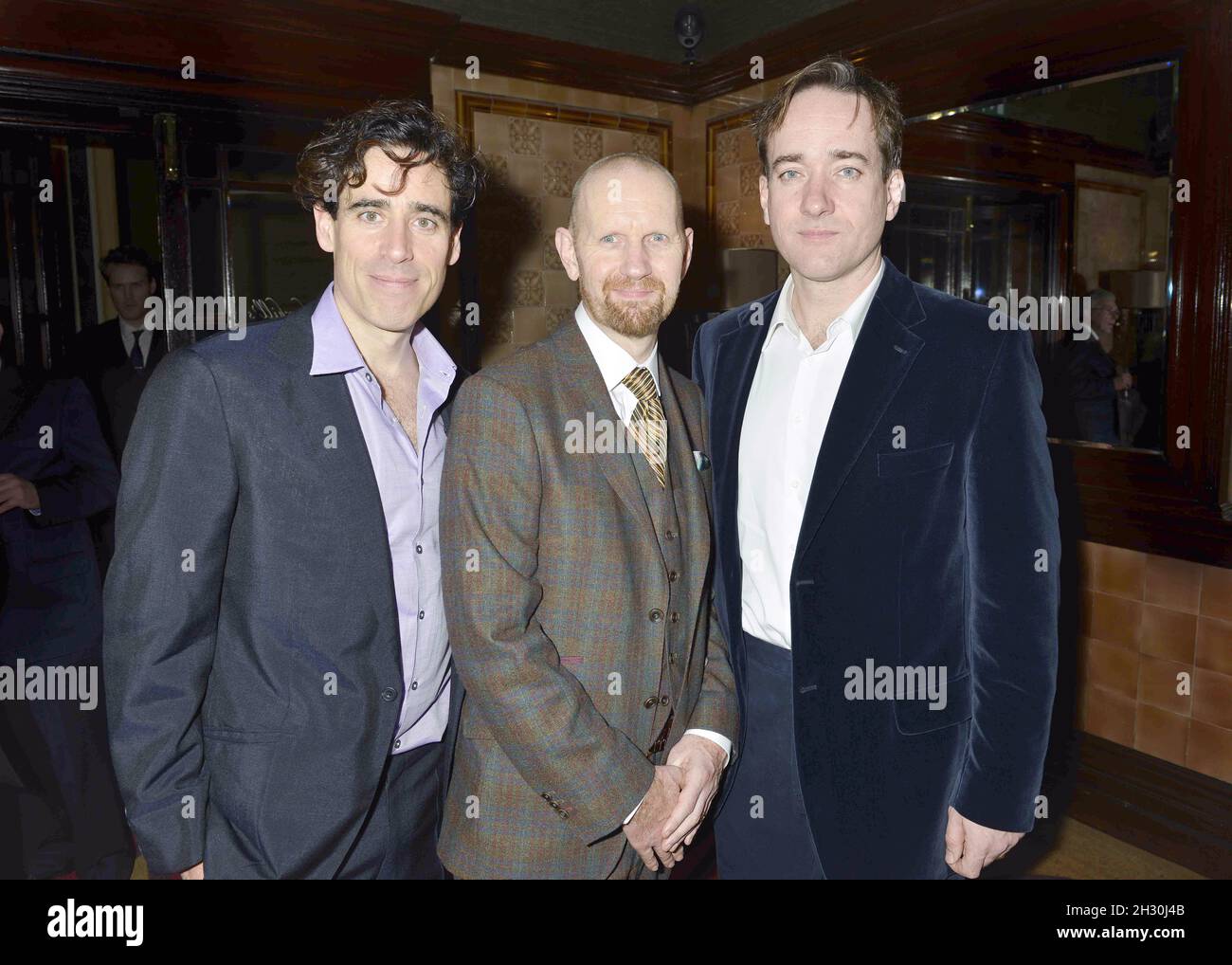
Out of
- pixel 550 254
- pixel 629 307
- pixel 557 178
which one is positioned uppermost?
pixel 557 178

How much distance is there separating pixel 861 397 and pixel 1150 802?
2879 millimetres

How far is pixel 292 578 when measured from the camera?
1.55m

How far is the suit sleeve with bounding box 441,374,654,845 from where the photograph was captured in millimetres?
1496

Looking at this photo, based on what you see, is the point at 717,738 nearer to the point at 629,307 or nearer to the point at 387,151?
the point at 629,307

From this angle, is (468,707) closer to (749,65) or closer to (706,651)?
(706,651)

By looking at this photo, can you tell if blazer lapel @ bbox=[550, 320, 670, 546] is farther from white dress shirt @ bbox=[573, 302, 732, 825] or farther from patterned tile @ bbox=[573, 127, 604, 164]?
patterned tile @ bbox=[573, 127, 604, 164]

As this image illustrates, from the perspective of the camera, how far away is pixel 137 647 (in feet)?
4.90

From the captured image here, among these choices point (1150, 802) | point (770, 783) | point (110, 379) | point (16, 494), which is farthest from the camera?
point (110, 379)

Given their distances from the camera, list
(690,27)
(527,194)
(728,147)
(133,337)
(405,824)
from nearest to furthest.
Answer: (405,824)
(133,337)
(527,194)
(690,27)
(728,147)

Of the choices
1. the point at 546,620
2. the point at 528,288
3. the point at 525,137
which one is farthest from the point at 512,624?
the point at 525,137

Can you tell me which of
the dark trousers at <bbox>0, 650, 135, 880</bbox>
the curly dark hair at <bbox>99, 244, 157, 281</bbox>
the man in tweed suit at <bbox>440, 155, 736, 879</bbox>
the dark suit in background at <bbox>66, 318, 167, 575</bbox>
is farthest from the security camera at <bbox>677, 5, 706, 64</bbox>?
the dark trousers at <bbox>0, 650, 135, 880</bbox>

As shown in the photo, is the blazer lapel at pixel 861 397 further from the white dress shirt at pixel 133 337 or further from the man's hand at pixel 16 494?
the white dress shirt at pixel 133 337

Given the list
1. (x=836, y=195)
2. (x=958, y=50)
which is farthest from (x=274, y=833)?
(x=958, y=50)

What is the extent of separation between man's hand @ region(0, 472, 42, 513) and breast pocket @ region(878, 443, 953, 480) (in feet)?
8.78
